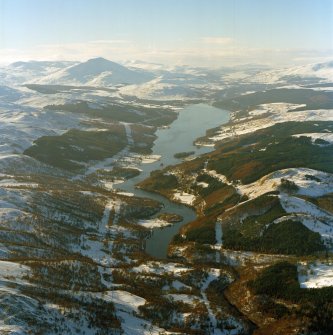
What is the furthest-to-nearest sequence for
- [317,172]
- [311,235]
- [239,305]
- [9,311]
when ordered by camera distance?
[317,172]
[311,235]
[239,305]
[9,311]

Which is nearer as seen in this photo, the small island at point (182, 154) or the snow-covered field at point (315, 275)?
the snow-covered field at point (315, 275)

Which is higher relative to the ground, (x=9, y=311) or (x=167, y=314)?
(x=9, y=311)

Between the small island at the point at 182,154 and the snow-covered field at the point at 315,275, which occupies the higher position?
the snow-covered field at the point at 315,275

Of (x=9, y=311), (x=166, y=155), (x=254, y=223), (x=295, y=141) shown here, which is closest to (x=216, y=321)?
(x=9, y=311)

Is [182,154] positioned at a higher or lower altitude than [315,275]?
lower

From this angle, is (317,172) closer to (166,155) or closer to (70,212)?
(70,212)

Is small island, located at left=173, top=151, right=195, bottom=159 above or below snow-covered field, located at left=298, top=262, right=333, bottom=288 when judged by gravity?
below

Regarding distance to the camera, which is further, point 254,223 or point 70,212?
point 70,212

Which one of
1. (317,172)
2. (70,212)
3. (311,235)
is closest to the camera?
(311,235)

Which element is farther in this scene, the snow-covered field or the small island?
Result: the small island

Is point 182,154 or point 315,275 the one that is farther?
point 182,154
